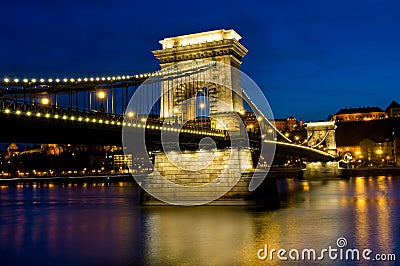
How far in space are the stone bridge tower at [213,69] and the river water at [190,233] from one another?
23.1m

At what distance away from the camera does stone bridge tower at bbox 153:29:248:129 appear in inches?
2298

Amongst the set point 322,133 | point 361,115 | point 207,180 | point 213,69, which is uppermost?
point 361,115

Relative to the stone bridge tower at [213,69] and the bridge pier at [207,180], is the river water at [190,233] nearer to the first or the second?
the bridge pier at [207,180]

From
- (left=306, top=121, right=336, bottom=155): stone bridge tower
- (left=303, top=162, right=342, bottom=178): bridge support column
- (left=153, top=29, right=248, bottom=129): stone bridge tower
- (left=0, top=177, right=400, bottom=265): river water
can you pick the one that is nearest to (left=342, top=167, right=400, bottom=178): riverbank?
(left=303, top=162, right=342, bottom=178): bridge support column

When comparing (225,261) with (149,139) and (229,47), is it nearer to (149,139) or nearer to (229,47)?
(149,139)

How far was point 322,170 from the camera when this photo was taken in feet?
276

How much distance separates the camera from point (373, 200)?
41.4 m

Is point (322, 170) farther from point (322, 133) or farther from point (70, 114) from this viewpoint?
point (70, 114)

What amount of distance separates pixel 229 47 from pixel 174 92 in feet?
27.2

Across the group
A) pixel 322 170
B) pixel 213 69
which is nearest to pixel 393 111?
pixel 322 170

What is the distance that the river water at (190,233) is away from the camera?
19531 millimetres

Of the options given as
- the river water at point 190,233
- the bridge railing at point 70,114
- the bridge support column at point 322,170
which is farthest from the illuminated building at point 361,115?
the bridge railing at point 70,114

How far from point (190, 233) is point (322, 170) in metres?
62.6

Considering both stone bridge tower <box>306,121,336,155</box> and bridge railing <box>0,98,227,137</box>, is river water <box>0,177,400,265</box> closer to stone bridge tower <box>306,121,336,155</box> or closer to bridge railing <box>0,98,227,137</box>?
bridge railing <box>0,98,227,137</box>
